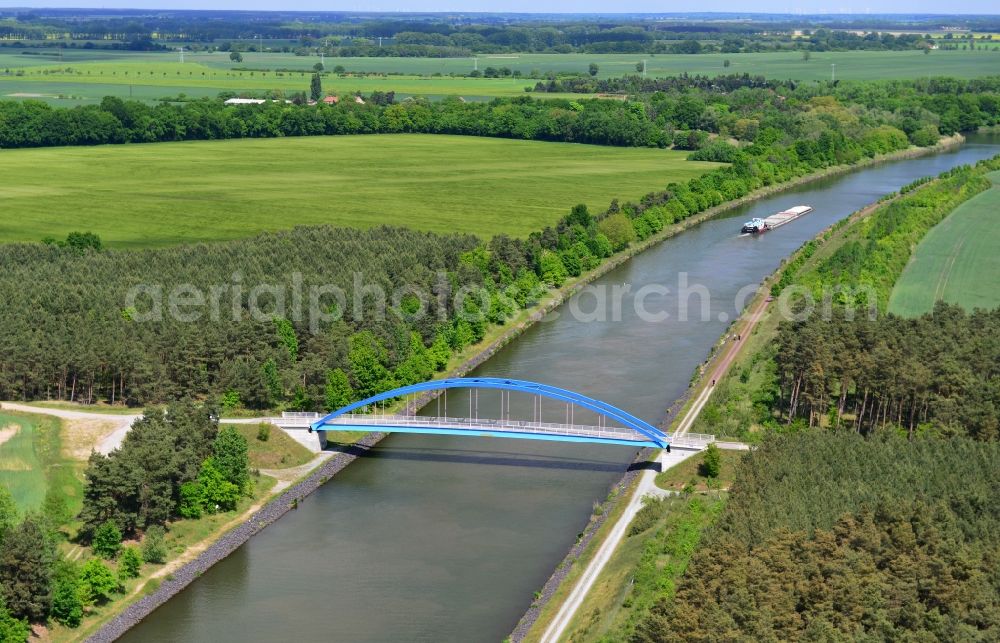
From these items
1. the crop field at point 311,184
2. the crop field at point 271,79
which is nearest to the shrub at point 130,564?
the crop field at point 311,184

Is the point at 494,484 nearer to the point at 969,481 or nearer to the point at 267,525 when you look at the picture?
the point at 267,525

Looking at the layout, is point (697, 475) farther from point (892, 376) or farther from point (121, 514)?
point (121, 514)

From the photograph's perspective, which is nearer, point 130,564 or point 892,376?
point 130,564

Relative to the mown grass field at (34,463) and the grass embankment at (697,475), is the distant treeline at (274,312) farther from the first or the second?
the grass embankment at (697,475)

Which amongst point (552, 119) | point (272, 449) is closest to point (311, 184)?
point (552, 119)

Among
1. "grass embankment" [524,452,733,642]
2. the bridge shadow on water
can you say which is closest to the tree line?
the bridge shadow on water

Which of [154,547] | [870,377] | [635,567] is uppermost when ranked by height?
[870,377]

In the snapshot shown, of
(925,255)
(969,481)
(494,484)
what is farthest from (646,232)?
(969,481)
